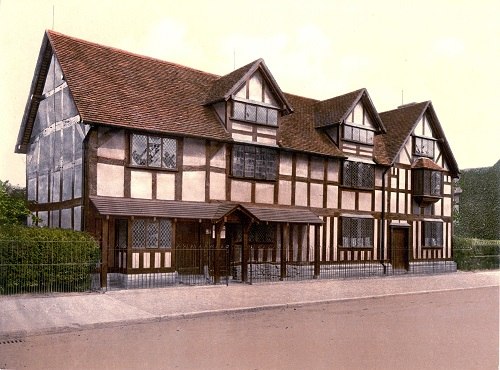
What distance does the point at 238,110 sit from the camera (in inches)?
890

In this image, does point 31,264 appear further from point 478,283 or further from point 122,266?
point 478,283

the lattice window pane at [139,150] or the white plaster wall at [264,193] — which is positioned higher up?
the lattice window pane at [139,150]

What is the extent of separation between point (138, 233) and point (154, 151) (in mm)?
3234

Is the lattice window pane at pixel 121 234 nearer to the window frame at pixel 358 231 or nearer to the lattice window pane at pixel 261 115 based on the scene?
the lattice window pane at pixel 261 115

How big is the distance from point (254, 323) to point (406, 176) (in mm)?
19525

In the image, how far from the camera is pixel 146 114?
2008 cm

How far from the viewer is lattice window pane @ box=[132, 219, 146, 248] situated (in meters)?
19.1

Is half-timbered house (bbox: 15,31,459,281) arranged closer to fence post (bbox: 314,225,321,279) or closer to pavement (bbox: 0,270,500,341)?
fence post (bbox: 314,225,321,279)

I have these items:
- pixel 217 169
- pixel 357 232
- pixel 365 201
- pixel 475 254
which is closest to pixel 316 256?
pixel 357 232

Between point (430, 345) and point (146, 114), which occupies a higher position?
point (146, 114)

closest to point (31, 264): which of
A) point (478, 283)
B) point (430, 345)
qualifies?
point (430, 345)

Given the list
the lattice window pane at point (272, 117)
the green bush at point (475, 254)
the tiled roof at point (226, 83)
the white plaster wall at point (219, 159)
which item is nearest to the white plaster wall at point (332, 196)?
the lattice window pane at point (272, 117)

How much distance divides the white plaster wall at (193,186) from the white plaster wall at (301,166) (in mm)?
5283

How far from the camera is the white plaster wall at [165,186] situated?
65.8ft
